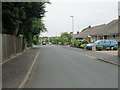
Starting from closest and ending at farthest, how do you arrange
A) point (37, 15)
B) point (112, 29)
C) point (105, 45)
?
point (37, 15) < point (105, 45) < point (112, 29)

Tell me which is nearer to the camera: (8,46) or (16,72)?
(16,72)

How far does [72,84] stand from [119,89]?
172 centimetres

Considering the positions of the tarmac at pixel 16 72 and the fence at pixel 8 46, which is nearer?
the tarmac at pixel 16 72

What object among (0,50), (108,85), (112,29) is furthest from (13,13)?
(112,29)

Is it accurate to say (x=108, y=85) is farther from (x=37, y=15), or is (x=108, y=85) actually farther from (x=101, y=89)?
(x=37, y=15)

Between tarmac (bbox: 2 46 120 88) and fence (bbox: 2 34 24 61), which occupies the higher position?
fence (bbox: 2 34 24 61)

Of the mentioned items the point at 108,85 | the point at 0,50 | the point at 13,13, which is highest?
the point at 13,13

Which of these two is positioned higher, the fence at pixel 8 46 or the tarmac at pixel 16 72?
the fence at pixel 8 46

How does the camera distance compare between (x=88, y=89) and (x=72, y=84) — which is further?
(x=72, y=84)

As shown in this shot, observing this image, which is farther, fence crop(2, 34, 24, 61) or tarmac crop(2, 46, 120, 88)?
fence crop(2, 34, 24, 61)

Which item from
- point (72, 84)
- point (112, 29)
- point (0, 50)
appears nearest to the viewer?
point (72, 84)

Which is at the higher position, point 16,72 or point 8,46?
point 8,46

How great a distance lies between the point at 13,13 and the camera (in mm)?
14281

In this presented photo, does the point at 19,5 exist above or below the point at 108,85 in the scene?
above
